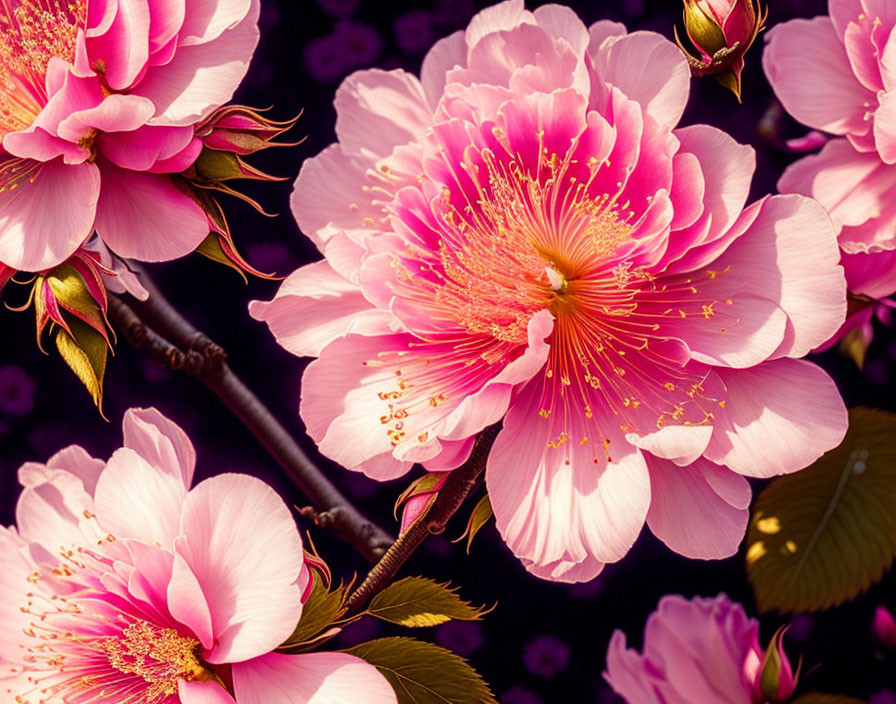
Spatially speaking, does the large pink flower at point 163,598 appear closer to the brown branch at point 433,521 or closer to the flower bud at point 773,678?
the brown branch at point 433,521

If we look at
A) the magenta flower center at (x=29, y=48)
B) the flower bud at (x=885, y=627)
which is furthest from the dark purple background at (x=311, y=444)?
the magenta flower center at (x=29, y=48)

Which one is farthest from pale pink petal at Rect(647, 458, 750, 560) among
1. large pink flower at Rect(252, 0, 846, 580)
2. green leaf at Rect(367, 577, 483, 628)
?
green leaf at Rect(367, 577, 483, 628)

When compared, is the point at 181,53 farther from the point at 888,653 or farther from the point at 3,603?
the point at 888,653

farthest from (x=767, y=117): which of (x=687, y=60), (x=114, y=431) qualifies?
(x=114, y=431)

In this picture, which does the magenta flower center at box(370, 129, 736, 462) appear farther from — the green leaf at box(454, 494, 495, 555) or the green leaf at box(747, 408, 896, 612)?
the green leaf at box(747, 408, 896, 612)

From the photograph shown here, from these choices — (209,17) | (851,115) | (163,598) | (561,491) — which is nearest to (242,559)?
(163,598)

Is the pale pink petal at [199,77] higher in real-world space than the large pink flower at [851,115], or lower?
higher
